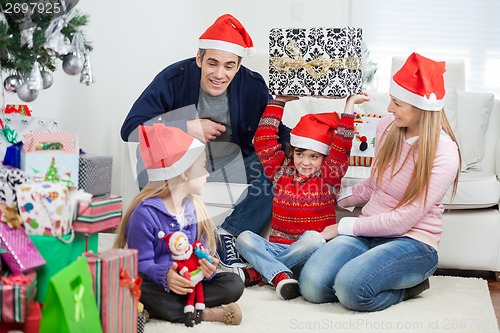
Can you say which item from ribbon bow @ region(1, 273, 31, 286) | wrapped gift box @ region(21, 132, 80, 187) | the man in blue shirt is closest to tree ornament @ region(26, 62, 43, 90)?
wrapped gift box @ region(21, 132, 80, 187)

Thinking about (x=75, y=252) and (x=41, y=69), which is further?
(x=41, y=69)

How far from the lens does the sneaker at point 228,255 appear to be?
2.54 meters

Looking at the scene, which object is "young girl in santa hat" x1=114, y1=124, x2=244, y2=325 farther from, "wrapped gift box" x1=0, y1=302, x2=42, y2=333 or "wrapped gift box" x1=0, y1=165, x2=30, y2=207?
"wrapped gift box" x1=0, y1=302, x2=42, y2=333

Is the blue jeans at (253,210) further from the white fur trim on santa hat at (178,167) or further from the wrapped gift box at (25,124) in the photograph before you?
the wrapped gift box at (25,124)

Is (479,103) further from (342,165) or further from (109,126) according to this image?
(109,126)

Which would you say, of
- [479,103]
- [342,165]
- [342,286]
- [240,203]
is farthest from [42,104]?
[479,103]

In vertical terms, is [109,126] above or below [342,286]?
above

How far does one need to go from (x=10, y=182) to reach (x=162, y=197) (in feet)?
1.73

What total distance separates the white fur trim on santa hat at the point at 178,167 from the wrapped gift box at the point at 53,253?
16.7 inches

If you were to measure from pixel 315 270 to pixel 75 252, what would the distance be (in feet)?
2.89

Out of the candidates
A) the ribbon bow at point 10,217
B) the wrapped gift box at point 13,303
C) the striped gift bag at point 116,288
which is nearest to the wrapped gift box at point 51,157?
the ribbon bow at point 10,217

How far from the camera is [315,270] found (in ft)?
7.64

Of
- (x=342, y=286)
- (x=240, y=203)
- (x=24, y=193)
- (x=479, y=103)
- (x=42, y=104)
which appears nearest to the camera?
(x=24, y=193)

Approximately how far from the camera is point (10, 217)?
65.7 inches
